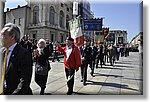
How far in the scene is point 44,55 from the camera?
313 cm

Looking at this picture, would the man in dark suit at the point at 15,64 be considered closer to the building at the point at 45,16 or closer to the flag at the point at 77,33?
the building at the point at 45,16

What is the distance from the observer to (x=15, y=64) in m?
1.74

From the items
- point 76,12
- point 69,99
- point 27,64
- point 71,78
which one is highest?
point 76,12

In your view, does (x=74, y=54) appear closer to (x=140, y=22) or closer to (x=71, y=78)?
(x=71, y=78)

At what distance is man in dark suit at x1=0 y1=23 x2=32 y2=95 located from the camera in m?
1.70

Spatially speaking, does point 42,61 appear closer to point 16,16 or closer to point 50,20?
point 16,16

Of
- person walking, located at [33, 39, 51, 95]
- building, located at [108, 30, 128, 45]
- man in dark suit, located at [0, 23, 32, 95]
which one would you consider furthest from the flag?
man in dark suit, located at [0, 23, 32, 95]

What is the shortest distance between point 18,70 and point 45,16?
11.0 feet

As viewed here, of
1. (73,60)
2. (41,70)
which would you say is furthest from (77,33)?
(41,70)

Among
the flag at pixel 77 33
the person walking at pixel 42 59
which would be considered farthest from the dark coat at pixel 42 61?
the flag at pixel 77 33

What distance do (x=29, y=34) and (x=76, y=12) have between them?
2.81 meters

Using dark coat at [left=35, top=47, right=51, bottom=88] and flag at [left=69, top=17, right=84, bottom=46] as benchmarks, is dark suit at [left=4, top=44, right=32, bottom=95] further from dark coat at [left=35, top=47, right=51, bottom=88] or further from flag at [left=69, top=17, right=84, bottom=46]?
flag at [left=69, top=17, right=84, bottom=46]

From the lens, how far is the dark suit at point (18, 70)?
1.68 metres

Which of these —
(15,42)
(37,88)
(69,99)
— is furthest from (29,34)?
(15,42)
